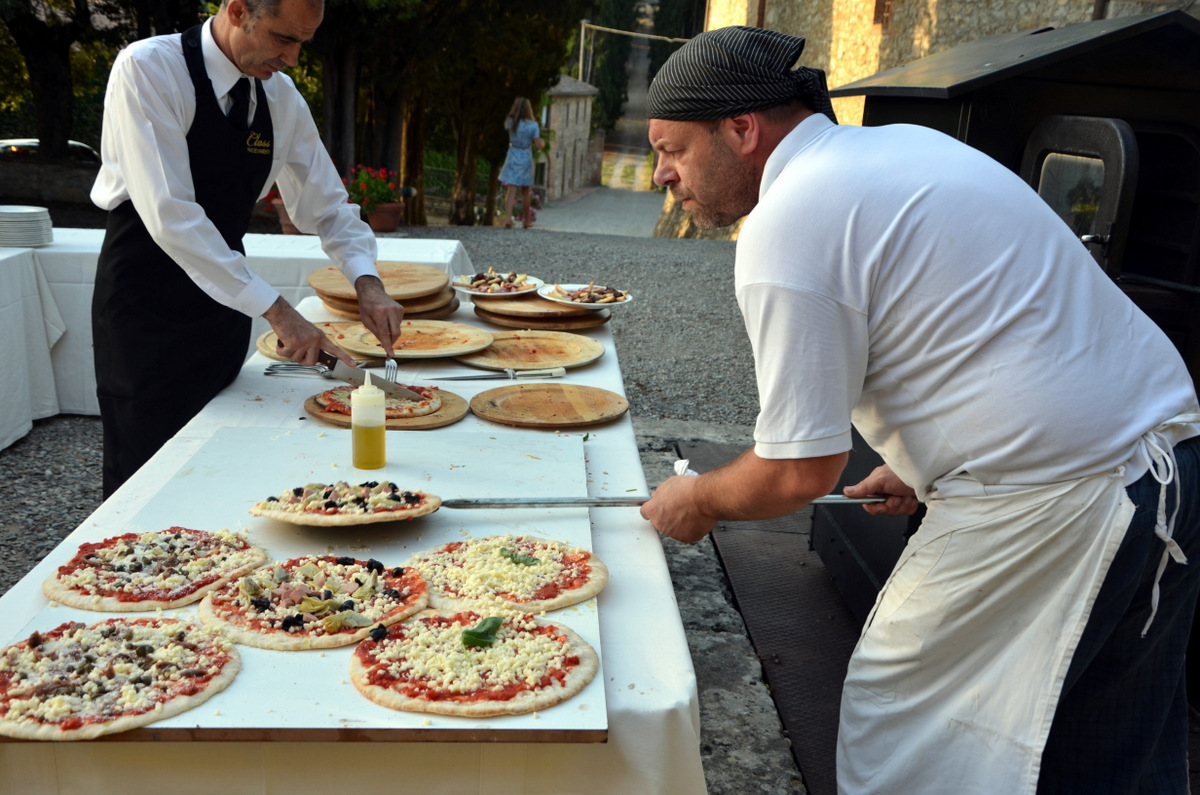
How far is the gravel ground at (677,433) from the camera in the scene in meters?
2.71

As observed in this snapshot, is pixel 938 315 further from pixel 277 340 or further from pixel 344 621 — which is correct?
pixel 277 340

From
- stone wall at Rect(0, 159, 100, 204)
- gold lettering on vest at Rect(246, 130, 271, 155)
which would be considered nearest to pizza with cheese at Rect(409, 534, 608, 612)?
gold lettering on vest at Rect(246, 130, 271, 155)

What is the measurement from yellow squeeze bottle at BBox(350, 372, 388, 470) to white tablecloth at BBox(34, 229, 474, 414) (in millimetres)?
2512

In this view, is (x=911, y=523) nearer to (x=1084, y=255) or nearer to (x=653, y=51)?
(x=1084, y=255)

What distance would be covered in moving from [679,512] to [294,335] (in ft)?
4.04

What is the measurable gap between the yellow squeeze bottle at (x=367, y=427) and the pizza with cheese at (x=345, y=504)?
0.17m

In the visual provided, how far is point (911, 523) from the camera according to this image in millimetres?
2744

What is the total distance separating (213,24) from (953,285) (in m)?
2.05

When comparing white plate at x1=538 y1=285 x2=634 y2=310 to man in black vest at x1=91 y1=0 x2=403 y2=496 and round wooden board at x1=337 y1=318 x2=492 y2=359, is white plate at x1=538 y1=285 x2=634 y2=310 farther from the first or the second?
man in black vest at x1=91 y1=0 x2=403 y2=496

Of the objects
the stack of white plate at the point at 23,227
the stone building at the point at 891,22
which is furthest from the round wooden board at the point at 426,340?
the stone building at the point at 891,22

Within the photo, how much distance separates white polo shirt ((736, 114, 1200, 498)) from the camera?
1.40 m

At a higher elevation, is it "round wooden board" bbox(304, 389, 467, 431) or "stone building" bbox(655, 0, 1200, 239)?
"stone building" bbox(655, 0, 1200, 239)

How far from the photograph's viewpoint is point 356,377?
2645mm

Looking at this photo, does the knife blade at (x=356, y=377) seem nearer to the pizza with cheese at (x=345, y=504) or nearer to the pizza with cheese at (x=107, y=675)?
the pizza with cheese at (x=345, y=504)
